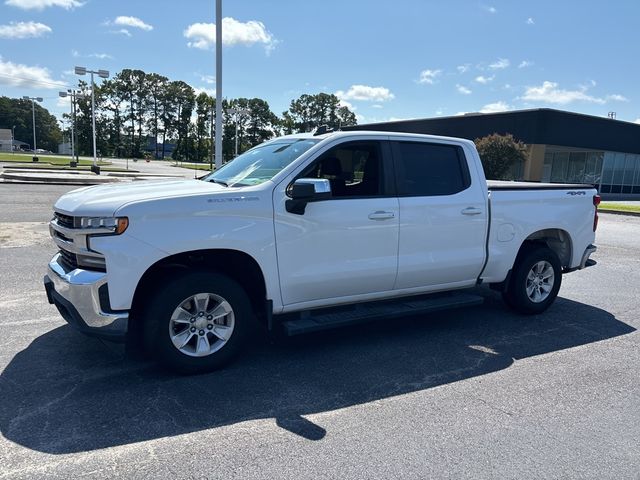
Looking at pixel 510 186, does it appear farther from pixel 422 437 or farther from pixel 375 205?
pixel 422 437

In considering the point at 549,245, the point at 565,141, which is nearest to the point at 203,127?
the point at 565,141

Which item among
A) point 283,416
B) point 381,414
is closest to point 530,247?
point 381,414

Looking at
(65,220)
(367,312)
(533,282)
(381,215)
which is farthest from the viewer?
(533,282)

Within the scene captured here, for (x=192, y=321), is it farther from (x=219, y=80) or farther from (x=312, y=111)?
(x=312, y=111)

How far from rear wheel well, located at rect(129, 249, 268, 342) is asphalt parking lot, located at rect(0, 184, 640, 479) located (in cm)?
52

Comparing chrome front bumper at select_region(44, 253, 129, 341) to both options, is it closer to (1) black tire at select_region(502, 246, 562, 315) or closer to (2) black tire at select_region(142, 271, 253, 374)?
(2) black tire at select_region(142, 271, 253, 374)

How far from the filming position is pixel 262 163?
4910mm

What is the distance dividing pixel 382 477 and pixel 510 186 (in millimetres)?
4110

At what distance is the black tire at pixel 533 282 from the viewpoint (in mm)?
6035

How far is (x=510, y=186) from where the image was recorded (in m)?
5.94

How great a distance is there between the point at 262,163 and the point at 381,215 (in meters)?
1.27

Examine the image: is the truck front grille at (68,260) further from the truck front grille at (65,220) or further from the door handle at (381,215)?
the door handle at (381,215)

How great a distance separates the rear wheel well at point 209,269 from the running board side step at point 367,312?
0.35 metres

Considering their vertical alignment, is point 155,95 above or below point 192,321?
above
